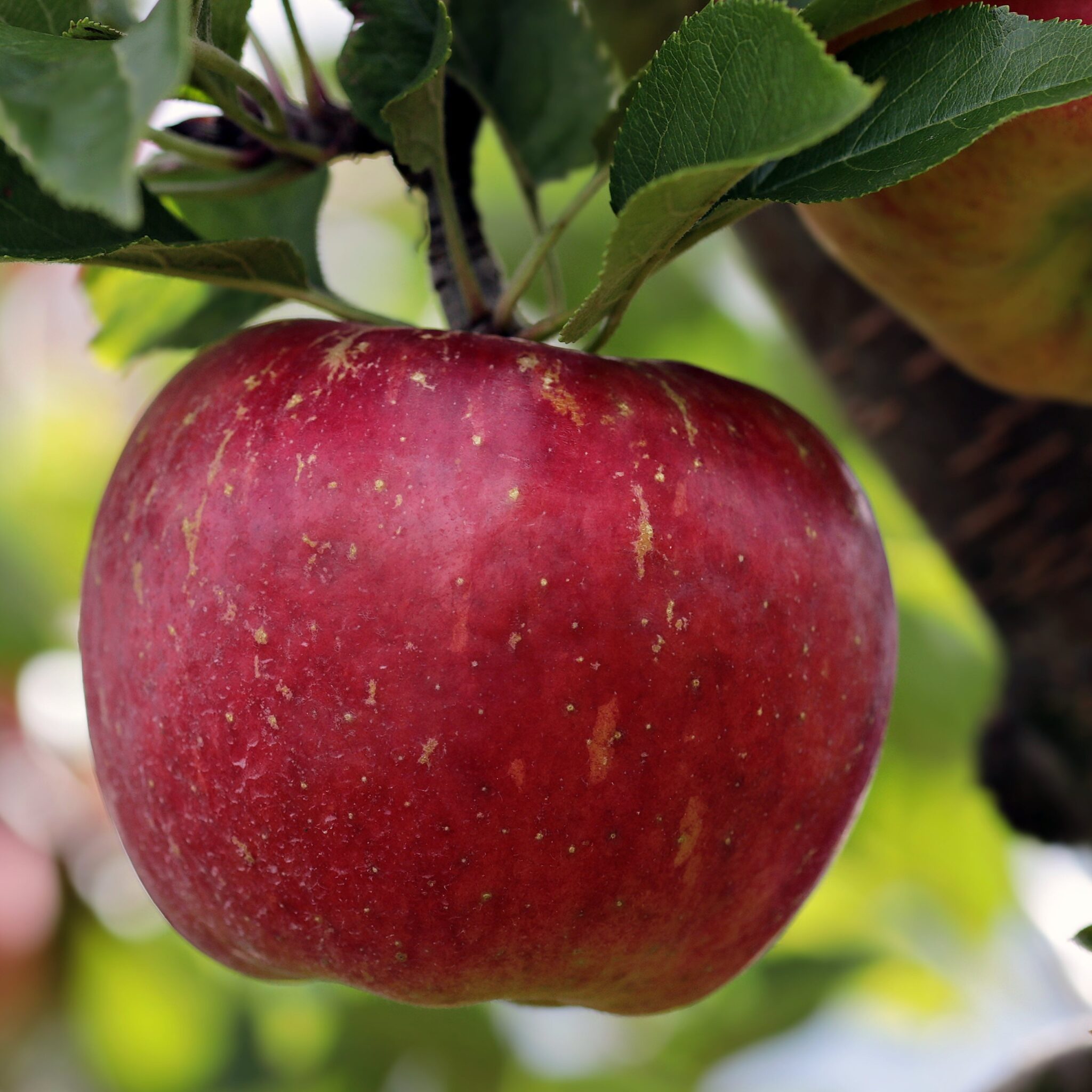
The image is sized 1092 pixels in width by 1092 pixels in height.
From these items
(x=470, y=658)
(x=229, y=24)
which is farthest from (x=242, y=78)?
(x=470, y=658)

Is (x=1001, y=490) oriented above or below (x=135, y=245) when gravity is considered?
below

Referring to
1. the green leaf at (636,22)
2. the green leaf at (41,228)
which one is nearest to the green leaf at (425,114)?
the green leaf at (41,228)

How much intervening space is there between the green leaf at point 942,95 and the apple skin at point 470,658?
97 millimetres

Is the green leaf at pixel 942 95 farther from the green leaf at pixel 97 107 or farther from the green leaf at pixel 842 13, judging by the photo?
the green leaf at pixel 97 107

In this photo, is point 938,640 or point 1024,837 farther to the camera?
point 938,640

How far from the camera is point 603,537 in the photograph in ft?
1.46

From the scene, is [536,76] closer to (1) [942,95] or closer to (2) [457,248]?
(2) [457,248]

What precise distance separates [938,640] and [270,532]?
97cm

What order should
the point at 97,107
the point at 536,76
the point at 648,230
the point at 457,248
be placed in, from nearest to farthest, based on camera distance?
the point at 97,107
the point at 648,230
the point at 457,248
the point at 536,76

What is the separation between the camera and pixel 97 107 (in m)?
0.31

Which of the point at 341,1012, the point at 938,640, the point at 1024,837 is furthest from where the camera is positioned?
the point at 341,1012

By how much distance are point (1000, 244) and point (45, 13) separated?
1.32 ft

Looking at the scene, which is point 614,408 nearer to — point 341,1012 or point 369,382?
point 369,382

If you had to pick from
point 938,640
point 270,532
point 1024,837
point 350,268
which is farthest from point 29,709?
point 270,532
